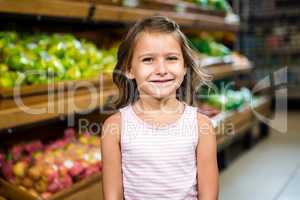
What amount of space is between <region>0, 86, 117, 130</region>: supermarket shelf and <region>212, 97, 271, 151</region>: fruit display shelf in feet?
3.09

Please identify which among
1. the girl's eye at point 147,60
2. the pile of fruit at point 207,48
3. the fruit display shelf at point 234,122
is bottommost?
the fruit display shelf at point 234,122

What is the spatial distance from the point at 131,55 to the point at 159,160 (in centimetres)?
35

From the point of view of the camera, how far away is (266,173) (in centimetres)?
335

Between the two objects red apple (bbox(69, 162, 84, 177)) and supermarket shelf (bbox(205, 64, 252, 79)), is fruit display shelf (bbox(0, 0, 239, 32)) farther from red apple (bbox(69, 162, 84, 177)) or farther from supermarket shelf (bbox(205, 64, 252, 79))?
red apple (bbox(69, 162, 84, 177))

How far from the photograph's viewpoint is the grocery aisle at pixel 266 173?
9.33 feet

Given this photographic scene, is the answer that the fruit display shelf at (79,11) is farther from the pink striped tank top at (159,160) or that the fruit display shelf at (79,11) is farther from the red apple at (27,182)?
the pink striped tank top at (159,160)

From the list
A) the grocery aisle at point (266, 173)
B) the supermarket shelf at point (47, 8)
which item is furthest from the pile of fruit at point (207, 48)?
the supermarket shelf at point (47, 8)

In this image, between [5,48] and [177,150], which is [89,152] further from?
[177,150]

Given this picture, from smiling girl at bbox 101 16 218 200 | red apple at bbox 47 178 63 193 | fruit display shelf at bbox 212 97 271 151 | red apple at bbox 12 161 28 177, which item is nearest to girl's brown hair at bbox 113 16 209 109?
smiling girl at bbox 101 16 218 200

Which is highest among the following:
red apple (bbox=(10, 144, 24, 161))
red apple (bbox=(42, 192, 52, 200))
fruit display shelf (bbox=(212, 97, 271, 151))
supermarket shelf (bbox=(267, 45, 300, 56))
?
red apple (bbox=(10, 144, 24, 161))

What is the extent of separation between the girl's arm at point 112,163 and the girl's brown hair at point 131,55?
22 centimetres

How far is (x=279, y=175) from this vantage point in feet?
10.7

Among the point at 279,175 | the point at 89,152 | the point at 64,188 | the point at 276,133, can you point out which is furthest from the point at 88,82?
the point at 276,133

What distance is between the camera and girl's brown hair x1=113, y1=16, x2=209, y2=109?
1.33 m
